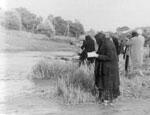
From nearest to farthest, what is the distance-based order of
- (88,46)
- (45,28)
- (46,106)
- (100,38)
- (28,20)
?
(46,106) < (100,38) < (88,46) < (45,28) < (28,20)

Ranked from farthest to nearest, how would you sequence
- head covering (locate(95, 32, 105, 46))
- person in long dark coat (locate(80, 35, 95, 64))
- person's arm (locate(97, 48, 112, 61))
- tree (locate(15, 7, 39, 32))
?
1. tree (locate(15, 7, 39, 32))
2. person in long dark coat (locate(80, 35, 95, 64))
3. head covering (locate(95, 32, 105, 46))
4. person's arm (locate(97, 48, 112, 61))

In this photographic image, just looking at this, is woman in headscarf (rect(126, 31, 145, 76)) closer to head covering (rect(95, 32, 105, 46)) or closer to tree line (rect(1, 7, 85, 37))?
head covering (rect(95, 32, 105, 46))

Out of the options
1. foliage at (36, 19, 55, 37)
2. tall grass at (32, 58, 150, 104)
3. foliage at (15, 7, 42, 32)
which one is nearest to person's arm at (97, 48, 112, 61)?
tall grass at (32, 58, 150, 104)

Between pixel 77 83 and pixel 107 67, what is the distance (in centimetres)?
132

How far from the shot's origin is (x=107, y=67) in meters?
7.15

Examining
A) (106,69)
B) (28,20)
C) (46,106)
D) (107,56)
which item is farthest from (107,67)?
(28,20)

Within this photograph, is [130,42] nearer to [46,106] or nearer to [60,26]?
[46,106]

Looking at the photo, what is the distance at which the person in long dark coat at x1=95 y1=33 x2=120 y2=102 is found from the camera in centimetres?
711

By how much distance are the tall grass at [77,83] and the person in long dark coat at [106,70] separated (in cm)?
45

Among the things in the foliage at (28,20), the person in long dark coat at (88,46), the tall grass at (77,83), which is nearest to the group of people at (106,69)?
the tall grass at (77,83)

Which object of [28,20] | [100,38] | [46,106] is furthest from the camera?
[28,20]

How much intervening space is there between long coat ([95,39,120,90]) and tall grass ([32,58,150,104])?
578 millimetres

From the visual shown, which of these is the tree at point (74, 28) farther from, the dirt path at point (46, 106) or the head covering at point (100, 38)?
the head covering at point (100, 38)

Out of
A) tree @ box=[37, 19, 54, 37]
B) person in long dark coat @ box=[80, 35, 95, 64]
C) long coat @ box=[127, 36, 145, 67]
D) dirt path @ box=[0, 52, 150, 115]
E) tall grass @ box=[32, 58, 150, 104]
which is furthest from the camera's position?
tree @ box=[37, 19, 54, 37]
